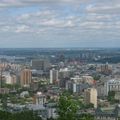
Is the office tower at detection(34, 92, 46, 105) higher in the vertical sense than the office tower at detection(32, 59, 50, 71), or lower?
lower

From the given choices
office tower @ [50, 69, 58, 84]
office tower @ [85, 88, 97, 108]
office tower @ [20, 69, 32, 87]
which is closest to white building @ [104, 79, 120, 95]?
office tower @ [85, 88, 97, 108]

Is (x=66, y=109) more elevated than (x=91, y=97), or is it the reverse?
(x=66, y=109)

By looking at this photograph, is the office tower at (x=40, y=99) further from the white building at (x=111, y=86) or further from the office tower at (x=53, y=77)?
the office tower at (x=53, y=77)

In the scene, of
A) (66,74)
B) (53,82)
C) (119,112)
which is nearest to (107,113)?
(119,112)

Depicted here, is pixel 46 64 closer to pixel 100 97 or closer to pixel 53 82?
pixel 53 82

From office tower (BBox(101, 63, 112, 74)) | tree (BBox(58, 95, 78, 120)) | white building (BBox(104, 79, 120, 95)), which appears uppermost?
tree (BBox(58, 95, 78, 120))

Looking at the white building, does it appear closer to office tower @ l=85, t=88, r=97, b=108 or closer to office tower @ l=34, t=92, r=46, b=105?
office tower @ l=85, t=88, r=97, b=108

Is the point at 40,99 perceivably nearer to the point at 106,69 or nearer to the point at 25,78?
the point at 25,78

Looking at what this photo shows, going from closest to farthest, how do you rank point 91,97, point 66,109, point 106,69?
point 66,109, point 91,97, point 106,69

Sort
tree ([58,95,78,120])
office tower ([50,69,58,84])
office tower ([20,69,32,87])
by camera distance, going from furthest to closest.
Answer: office tower ([50,69,58,84])
office tower ([20,69,32,87])
tree ([58,95,78,120])

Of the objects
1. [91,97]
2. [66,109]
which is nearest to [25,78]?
[91,97]

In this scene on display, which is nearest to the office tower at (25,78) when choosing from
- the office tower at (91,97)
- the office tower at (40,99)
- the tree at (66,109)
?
the office tower at (40,99)
